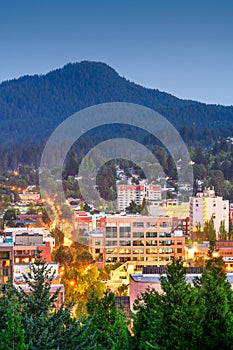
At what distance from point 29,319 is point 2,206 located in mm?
27010

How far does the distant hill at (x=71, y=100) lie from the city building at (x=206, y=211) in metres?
32.1

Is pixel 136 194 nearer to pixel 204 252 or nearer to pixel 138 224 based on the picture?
pixel 204 252

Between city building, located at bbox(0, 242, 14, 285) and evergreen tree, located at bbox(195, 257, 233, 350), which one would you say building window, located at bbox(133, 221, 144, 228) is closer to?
city building, located at bbox(0, 242, 14, 285)

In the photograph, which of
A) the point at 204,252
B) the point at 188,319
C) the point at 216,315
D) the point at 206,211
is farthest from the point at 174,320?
the point at 206,211

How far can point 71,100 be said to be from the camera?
69.8 m

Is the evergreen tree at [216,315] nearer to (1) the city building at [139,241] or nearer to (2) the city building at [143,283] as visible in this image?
(2) the city building at [143,283]

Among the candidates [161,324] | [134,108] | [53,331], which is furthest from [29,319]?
[134,108]

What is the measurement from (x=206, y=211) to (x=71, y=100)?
4589 cm

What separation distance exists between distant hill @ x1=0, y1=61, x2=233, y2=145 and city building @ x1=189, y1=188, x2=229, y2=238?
3208 cm

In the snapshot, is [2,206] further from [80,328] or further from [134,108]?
[80,328]

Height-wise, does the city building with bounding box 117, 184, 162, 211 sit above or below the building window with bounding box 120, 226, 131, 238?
above

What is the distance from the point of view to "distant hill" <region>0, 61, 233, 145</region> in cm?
5925

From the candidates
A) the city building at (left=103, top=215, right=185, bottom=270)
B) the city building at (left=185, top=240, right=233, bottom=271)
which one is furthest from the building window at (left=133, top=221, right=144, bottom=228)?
the city building at (left=185, top=240, right=233, bottom=271)

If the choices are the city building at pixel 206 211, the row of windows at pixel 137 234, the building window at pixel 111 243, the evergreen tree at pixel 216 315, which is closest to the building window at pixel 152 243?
the row of windows at pixel 137 234
